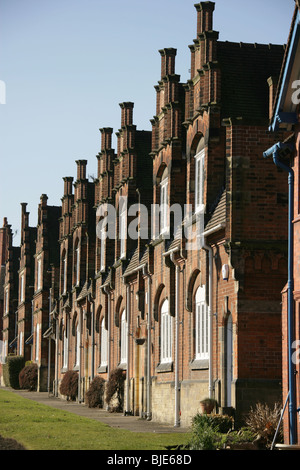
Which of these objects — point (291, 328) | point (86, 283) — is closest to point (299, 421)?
point (291, 328)

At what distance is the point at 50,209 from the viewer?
66625 mm

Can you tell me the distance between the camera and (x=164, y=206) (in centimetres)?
3150

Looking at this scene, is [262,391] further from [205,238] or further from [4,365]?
[4,365]

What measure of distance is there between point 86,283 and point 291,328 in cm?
2835

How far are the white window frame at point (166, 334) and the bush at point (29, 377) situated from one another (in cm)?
3036

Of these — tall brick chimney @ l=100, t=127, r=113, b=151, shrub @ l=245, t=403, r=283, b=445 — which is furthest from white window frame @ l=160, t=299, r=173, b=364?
tall brick chimney @ l=100, t=127, r=113, b=151

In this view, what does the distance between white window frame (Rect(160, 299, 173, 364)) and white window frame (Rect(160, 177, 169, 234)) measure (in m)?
2.49

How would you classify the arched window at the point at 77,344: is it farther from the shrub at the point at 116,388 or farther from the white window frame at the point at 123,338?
the shrub at the point at 116,388

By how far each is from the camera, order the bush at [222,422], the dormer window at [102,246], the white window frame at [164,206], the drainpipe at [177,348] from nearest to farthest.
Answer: the bush at [222,422] < the drainpipe at [177,348] < the white window frame at [164,206] < the dormer window at [102,246]

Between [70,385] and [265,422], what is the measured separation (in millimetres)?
27651

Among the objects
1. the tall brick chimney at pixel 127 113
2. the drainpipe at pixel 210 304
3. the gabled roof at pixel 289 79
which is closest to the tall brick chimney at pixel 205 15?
the drainpipe at pixel 210 304

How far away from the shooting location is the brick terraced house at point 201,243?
23.3 m

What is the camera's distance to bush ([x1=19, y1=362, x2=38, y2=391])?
60312 millimetres

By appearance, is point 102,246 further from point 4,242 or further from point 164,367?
point 4,242
